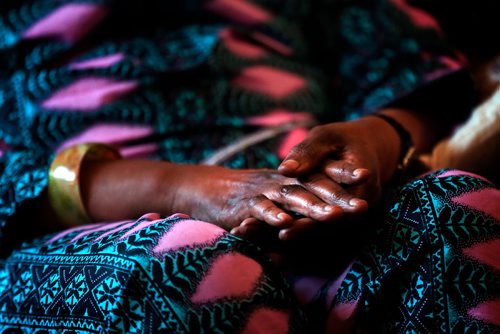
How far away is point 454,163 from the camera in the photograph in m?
0.88

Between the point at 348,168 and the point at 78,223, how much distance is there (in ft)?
1.26

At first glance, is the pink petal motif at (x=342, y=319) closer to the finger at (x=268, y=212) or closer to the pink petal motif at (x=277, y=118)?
the finger at (x=268, y=212)

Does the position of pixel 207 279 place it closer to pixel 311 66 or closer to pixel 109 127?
pixel 109 127

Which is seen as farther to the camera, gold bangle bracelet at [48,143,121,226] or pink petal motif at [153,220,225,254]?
gold bangle bracelet at [48,143,121,226]

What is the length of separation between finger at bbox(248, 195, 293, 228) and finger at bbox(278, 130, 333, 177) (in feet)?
0.13

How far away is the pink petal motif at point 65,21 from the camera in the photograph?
904mm

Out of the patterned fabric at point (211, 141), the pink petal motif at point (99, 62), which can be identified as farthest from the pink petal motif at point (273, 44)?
the pink petal motif at point (99, 62)

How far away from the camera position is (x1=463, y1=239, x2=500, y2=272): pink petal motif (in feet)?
1.82

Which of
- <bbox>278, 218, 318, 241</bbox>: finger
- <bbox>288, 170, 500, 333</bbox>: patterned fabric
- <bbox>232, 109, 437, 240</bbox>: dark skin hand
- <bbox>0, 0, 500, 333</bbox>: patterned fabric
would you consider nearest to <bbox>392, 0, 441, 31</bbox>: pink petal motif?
<bbox>0, 0, 500, 333</bbox>: patterned fabric

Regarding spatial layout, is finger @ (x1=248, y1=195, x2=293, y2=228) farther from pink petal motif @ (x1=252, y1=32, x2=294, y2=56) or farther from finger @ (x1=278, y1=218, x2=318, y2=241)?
pink petal motif @ (x1=252, y1=32, x2=294, y2=56)

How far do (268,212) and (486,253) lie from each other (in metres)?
0.23

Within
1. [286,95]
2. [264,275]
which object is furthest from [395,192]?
[286,95]

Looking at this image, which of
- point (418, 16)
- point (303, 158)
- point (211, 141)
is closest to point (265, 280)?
point (303, 158)

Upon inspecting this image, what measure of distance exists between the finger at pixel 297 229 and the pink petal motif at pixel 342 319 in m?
0.09
